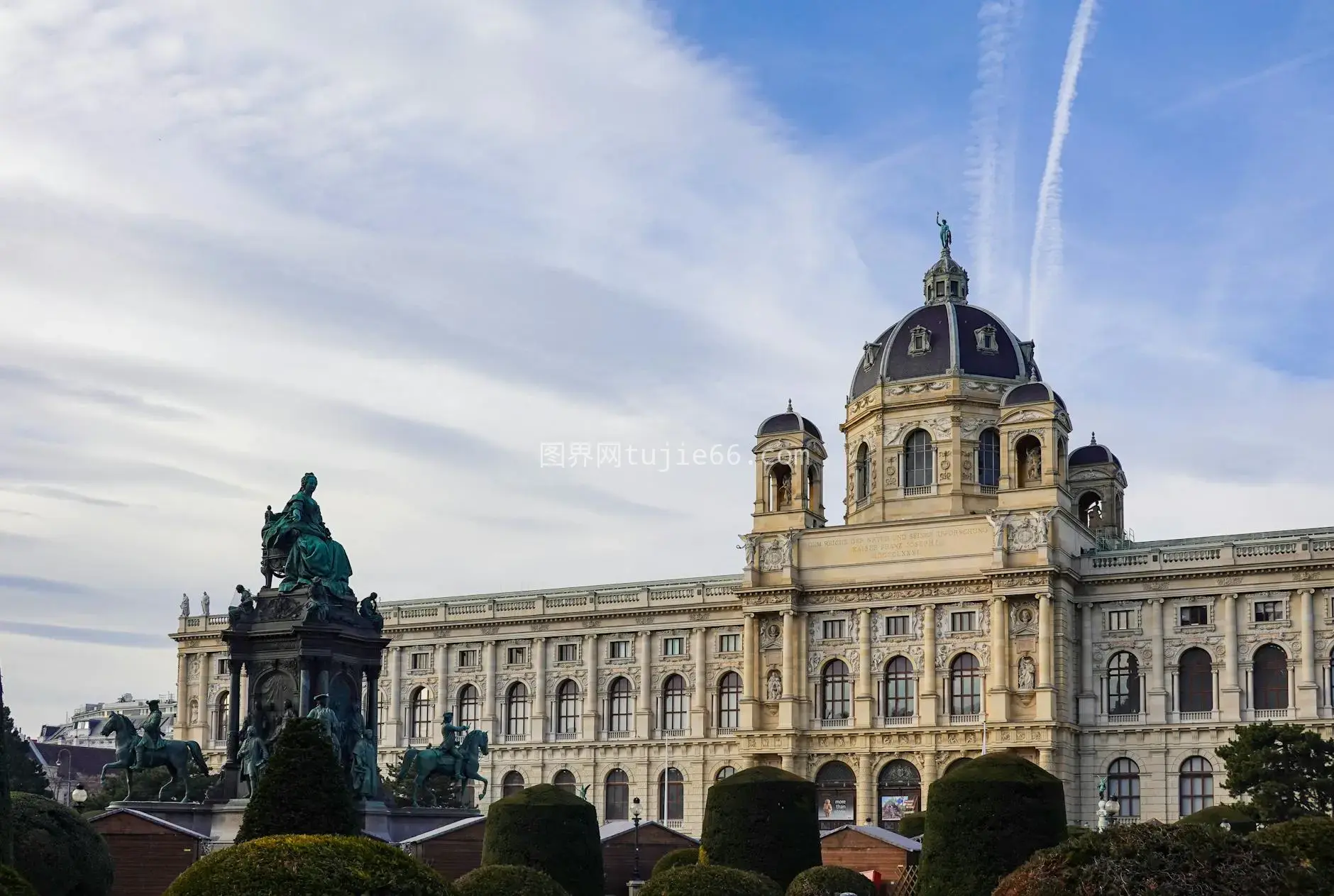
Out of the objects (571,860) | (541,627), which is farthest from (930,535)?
(571,860)

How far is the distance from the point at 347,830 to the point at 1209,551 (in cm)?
6184

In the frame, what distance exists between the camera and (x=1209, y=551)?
8244cm

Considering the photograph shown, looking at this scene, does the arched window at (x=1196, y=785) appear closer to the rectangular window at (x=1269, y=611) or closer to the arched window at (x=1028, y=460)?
the rectangular window at (x=1269, y=611)

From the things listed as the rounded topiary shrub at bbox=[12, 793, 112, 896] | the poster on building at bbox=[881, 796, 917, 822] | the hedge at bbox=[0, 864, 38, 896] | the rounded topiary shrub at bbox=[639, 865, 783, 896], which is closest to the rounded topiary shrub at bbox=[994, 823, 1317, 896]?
the hedge at bbox=[0, 864, 38, 896]

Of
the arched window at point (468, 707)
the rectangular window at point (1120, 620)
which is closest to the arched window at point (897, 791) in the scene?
the rectangular window at point (1120, 620)

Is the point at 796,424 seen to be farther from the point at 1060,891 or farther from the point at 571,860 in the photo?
the point at 1060,891

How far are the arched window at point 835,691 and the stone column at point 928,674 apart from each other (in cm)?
408

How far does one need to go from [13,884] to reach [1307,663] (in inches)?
2747

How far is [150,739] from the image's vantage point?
49.5 metres

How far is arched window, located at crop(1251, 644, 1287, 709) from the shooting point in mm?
79938

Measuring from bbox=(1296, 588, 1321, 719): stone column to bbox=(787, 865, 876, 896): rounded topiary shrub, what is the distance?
A: 1679 inches

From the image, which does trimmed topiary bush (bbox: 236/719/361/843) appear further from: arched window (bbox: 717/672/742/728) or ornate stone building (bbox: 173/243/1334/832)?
arched window (bbox: 717/672/742/728)

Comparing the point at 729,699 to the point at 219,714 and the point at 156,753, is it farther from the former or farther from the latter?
the point at 156,753

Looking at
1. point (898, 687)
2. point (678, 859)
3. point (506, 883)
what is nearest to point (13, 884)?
point (506, 883)
